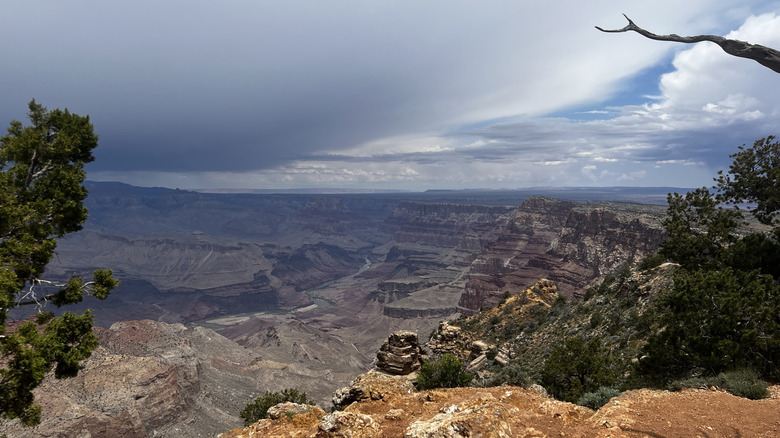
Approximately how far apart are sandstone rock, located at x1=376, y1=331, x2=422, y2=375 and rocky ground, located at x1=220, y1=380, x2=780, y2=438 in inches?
775

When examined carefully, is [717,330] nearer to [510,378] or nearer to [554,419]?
[554,419]

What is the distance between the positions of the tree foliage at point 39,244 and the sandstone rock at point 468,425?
11987 mm

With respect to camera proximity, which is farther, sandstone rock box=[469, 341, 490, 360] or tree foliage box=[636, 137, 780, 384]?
sandstone rock box=[469, 341, 490, 360]

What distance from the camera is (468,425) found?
921cm

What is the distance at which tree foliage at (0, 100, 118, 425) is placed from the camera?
11352 mm

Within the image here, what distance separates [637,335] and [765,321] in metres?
12.2

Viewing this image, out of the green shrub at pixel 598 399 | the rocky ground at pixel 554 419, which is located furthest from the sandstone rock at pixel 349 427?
the green shrub at pixel 598 399

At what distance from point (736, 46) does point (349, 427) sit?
16193mm

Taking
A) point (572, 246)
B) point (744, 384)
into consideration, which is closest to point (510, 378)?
point (744, 384)

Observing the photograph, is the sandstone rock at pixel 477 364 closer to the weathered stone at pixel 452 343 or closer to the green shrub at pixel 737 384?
the weathered stone at pixel 452 343

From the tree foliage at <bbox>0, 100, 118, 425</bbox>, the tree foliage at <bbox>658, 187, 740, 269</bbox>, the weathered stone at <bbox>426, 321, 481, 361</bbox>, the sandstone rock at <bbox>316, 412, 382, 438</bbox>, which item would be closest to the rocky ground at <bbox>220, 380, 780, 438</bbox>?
the sandstone rock at <bbox>316, 412, 382, 438</bbox>

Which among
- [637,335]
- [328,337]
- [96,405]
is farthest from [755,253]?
[328,337]

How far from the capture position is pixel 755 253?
21641mm

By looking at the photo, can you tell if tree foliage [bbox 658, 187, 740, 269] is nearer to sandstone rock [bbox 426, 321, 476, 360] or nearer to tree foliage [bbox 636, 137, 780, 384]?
tree foliage [bbox 636, 137, 780, 384]
